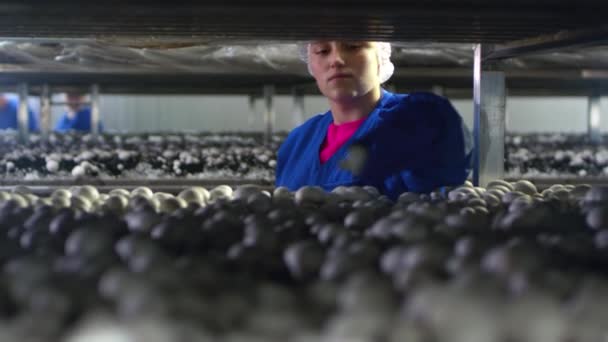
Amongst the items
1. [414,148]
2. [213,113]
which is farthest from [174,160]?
[213,113]

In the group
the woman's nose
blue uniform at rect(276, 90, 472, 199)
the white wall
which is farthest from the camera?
the white wall

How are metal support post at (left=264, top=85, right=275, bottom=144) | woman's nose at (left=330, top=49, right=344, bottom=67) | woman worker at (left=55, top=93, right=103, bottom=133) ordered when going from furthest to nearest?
woman worker at (left=55, top=93, right=103, bottom=133)
metal support post at (left=264, top=85, right=275, bottom=144)
woman's nose at (left=330, top=49, right=344, bottom=67)

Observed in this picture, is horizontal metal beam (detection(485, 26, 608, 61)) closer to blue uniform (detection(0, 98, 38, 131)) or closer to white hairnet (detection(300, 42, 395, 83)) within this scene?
white hairnet (detection(300, 42, 395, 83))

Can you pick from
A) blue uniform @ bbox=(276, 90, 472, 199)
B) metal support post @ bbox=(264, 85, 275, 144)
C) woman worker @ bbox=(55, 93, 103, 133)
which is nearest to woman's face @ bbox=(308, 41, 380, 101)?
blue uniform @ bbox=(276, 90, 472, 199)

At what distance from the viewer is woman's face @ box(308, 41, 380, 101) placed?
198cm

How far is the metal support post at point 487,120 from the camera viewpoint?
1895 mm

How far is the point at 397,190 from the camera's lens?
188 centimetres

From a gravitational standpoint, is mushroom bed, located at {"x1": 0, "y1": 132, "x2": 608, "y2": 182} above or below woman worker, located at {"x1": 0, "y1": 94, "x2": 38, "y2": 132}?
below

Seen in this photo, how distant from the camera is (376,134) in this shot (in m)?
1.93

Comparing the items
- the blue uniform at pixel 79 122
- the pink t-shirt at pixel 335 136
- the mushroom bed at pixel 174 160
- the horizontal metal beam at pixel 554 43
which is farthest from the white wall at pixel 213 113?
the horizontal metal beam at pixel 554 43

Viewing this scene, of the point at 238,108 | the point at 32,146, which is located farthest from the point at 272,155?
the point at 238,108

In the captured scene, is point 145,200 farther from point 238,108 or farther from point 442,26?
point 238,108

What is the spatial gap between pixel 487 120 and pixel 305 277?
4.27 feet

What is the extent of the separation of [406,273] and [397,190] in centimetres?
124
